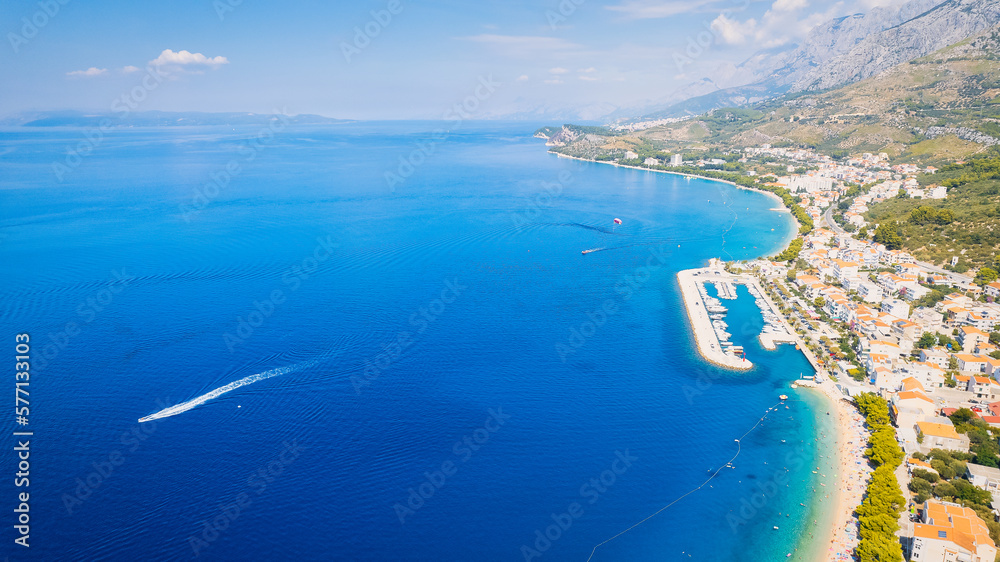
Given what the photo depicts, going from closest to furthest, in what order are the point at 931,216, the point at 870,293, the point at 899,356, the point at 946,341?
the point at 899,356
the point at 946,341
the point at 870,293
the point at 931,216

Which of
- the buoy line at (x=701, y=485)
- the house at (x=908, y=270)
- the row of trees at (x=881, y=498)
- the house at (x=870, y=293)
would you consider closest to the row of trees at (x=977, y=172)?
the house at (x=908, y=270)

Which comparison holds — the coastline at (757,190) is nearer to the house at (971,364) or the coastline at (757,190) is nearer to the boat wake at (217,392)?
the house at (971,364)

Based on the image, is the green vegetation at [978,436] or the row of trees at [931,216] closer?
the green vegetation at [978,436]

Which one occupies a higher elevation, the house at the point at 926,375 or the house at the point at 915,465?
the house at the point at 926,375

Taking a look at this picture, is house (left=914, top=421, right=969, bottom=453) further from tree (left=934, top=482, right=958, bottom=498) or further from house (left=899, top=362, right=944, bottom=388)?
house (left=899, top=362, right=944, bottom=388)

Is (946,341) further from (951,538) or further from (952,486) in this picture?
(951,538)

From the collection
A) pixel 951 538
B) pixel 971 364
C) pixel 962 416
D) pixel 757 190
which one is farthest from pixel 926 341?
Result: pixel 757 190
